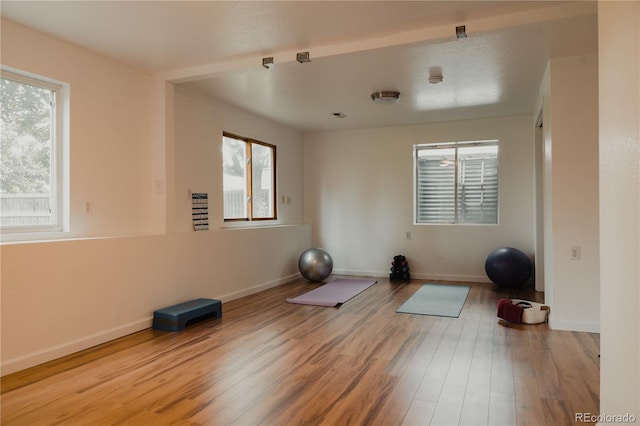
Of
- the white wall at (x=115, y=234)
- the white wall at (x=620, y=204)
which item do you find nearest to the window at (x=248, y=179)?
the white wall at (x=115, y=234)

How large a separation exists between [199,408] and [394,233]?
525 centimetres

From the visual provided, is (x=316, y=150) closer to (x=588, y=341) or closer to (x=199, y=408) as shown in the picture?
(x=588, y=341)

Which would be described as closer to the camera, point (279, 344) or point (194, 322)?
point (279, 344)

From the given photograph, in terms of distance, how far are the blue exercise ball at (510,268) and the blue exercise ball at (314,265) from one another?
2.43 m

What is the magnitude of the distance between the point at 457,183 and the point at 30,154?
5.86 metres

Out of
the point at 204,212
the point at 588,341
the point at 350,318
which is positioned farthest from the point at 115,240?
the point at 588,341

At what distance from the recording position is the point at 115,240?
378cm

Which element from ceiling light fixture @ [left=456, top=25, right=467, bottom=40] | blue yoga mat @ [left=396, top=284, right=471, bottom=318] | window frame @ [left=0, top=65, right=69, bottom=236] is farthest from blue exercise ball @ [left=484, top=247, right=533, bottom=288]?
window frame @ [left=0, top=65, right=69, bottom=236]

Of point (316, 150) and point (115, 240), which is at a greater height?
point (316, 150)

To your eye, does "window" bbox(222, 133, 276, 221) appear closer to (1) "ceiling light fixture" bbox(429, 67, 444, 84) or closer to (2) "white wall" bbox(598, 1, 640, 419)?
(1) "ceiling light fixture" bbox(429, 67, 444, 84)

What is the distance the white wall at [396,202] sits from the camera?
6531 mm

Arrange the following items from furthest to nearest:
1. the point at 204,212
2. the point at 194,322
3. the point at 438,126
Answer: the point at 438,126, the point at 204,212, the point at 194,322

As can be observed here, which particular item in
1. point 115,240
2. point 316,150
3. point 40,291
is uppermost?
point 316,150

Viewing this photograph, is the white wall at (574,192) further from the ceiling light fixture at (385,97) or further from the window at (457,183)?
the window at (457,183)
